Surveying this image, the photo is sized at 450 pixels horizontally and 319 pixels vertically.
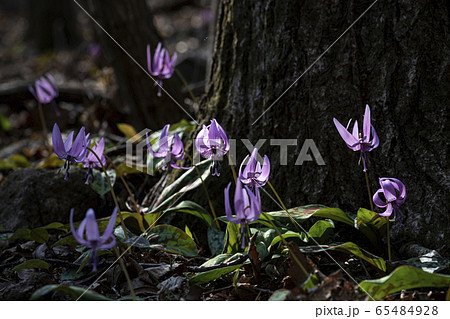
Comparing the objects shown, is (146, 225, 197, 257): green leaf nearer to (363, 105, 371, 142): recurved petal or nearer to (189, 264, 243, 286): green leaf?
(189, 264, 243, 286): green leaf

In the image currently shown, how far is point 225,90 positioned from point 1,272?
4.31 feet

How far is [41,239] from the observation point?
1983 mm

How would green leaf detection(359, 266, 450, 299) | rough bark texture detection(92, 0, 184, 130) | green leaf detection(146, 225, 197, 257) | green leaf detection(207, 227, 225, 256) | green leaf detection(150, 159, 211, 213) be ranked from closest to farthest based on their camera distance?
green leaf detection(359, 266, 450, 299), green leaf detection(146, 225, 197, 257), green leaf detection(207, 227, 225, 256), green leaf detection(150, 159, 211, 213), rough bark texture detection(92, 0, 184, 130)

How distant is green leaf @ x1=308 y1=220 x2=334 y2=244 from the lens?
1657 mm

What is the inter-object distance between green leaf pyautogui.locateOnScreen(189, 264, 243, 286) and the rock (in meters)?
1.09

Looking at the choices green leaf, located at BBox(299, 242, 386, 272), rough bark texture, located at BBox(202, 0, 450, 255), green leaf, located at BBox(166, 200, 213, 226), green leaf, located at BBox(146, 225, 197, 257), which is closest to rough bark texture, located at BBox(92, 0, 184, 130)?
rough bark texture, located at BBox(202, 0, 450, 255)

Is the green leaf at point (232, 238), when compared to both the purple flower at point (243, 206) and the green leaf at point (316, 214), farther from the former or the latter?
the purple flower at point (243, 206)

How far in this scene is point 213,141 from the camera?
1.54 meters

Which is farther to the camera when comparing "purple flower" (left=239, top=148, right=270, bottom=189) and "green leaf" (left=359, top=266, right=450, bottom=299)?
"purple flower" (left=239, top=148, right=270, bottom=189)

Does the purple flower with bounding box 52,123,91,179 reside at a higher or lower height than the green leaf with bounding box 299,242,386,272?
higher

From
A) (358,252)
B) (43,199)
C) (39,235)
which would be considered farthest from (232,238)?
(43,199)

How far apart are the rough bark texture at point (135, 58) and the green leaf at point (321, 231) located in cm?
190
